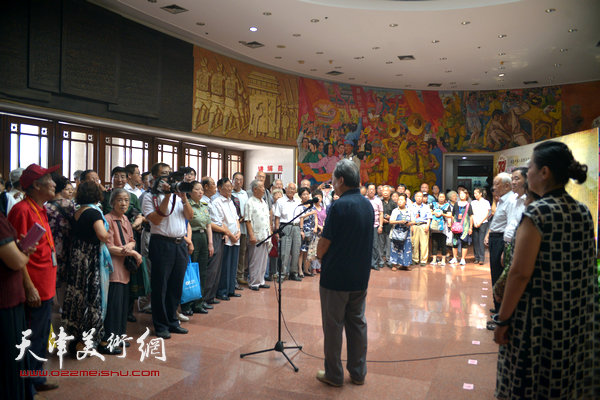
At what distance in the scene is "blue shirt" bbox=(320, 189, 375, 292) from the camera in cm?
319

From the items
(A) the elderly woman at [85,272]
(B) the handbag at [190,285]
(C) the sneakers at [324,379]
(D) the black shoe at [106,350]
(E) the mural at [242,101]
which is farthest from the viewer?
(E) the mural at [242,101]

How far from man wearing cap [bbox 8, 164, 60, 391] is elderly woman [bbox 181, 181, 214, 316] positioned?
2249mm

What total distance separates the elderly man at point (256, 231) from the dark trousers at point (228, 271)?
0.46 metres

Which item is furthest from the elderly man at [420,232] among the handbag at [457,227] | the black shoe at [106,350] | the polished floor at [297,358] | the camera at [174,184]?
the black shoe at [106,350]

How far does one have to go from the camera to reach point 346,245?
319cm

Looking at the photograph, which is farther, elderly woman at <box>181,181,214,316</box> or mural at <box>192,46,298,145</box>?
mural at <box>192,46,298,145</box>

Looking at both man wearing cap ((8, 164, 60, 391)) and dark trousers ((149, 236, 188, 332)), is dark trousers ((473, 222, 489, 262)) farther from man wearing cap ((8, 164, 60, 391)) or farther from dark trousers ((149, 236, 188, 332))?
man wearing cap ((8, 164, 60, 391))

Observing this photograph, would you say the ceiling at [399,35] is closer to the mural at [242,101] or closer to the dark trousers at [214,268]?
the mural at [242,101]

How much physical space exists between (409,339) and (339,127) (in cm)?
1009

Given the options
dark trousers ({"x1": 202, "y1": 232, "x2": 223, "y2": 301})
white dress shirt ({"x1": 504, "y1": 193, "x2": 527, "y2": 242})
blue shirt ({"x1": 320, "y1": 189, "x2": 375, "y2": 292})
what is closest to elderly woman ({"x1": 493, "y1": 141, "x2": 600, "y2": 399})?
blue shirt ({"x1": 320, "y1": 189, "x2": 375, "y2": 292})

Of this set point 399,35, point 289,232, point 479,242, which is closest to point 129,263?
point 289,232

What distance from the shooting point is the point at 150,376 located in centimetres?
351

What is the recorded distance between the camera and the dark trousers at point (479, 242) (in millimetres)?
10359

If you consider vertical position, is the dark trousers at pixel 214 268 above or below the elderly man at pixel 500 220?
below
